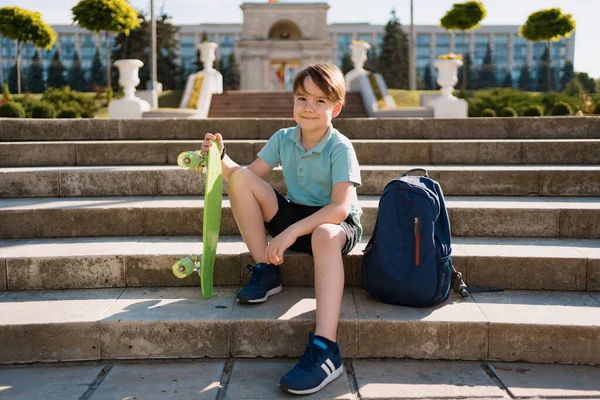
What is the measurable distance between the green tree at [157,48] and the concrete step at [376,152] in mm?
27749

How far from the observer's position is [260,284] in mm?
2701

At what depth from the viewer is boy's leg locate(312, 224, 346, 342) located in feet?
7.52

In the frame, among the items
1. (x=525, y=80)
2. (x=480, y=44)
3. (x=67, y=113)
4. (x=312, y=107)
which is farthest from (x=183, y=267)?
(x=480, y=44)

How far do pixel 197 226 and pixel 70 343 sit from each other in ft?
3.71

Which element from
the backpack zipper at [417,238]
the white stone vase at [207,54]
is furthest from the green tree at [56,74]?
the backpack zipper at [417,238]

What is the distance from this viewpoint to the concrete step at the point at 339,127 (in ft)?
16.9

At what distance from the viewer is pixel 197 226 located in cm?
342

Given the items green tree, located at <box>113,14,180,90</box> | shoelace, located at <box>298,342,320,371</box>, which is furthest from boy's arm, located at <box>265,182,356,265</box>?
green tree, located at <box>113,14,180,90</box>

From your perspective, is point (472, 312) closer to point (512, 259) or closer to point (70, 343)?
point (512, 259)

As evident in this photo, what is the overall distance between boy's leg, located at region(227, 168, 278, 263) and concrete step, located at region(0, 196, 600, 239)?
0.71 meters

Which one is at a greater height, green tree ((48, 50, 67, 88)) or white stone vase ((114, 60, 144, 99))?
green tree ((48, 50, 67, 88))

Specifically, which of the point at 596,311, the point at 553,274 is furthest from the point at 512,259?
the point at 596,311

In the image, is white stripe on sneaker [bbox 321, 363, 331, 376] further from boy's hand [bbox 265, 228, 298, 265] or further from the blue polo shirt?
the blue polo shirt

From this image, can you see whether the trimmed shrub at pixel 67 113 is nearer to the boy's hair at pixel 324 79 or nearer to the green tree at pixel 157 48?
the boy's hair at pixel 324 79
